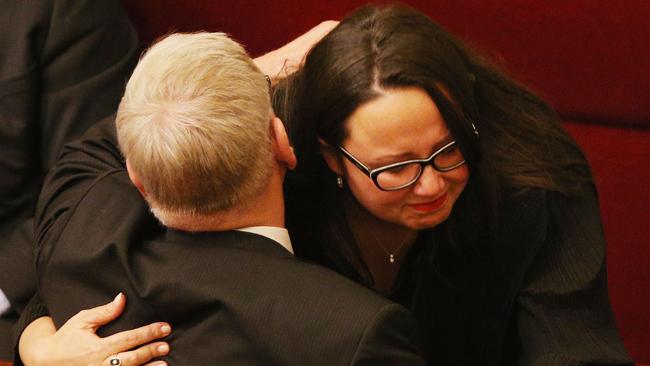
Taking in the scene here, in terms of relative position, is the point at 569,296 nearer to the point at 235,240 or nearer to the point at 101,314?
the point at 235,240

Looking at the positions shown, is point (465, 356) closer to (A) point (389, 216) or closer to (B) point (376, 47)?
(A) point (389, 216)

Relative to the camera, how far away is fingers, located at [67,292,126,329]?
3.74ft

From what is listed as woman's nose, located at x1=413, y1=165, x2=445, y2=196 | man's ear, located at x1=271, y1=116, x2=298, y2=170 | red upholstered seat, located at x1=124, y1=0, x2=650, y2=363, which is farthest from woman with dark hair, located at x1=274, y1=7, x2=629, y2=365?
red upholstered seat, located at x1=124, y1=0, x2=650, y2=363

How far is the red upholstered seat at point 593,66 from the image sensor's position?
1876 millimetres

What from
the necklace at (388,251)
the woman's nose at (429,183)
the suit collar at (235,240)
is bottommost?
→ the necklace at (388,251)

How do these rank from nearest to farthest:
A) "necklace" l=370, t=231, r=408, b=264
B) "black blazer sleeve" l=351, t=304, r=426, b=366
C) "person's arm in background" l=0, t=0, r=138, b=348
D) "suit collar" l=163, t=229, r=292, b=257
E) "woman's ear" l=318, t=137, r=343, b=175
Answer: "black blazer sleeve" l=351, t=304, r=426, b=366, "suit collar" l=163, t=229, r=292, b=257, "woman's ear" l=318, t=137, r=343, b=175, "necklace" l=370, t=231, r=408, b=264, "person's arm in background" l=0, t=0, r=138, b=348

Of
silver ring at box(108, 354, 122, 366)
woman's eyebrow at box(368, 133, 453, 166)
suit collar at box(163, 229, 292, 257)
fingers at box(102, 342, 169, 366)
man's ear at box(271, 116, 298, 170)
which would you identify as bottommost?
silver ring at box(108, 354, 122, 366)

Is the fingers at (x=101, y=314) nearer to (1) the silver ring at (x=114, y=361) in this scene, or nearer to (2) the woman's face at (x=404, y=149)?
(1) the silver ring at (x=114, y=361)

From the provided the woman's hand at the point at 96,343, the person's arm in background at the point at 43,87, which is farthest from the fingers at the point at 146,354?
the person's arm in background at the point at 43,87

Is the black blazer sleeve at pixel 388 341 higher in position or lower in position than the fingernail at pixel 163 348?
higher

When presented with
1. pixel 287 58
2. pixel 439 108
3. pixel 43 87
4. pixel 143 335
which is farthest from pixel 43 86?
pixel 439 108

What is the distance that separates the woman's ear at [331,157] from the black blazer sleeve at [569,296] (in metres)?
0.34

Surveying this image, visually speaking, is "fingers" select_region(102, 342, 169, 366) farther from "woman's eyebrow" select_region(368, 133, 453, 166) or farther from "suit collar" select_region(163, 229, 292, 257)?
"woman's eyebrow" select_region(368, 133, 453, 166)

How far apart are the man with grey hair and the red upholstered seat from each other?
3.08ft
